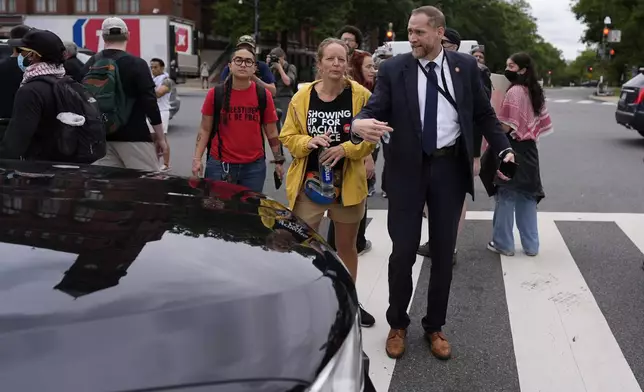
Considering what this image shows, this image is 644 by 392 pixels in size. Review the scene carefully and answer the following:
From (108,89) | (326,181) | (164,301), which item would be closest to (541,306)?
(326,181)

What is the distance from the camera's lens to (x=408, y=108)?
3693mm

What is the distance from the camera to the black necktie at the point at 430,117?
146 inches

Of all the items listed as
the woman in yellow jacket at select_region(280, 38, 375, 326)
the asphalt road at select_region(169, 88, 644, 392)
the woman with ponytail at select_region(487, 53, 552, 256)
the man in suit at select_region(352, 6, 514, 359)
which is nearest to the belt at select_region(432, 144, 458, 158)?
the man in suit at select_region(352, 6, 514, 359)

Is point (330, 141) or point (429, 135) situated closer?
point (429, 135)

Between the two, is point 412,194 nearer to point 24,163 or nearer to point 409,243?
point 409,243

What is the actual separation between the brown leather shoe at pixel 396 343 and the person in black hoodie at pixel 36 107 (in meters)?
2.51

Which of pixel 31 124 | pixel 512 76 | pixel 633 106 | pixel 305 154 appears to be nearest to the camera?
pixel 305 154

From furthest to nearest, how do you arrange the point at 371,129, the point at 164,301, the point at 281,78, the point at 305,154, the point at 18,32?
1. the point at 281,78
2. the point at 18,32
3. the point at 305,154
4. the point at 371,129
5. the point at 164,301

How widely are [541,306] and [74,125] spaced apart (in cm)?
350

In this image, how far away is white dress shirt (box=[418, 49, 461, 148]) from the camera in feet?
12.2

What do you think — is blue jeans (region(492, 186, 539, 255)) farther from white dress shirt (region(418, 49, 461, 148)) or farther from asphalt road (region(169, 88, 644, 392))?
white dress shirt (region(418, 49, 461, 148))

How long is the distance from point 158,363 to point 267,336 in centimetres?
27

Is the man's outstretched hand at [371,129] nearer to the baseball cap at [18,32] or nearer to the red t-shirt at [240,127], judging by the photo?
the red t-shirt at [240,127]

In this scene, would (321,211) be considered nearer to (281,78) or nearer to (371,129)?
(371,129)
